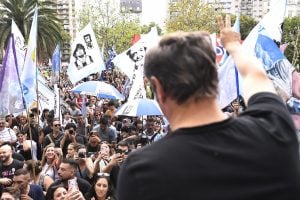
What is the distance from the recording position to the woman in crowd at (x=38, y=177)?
6775 mm

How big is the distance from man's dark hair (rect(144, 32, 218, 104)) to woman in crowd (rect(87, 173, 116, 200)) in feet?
14.3

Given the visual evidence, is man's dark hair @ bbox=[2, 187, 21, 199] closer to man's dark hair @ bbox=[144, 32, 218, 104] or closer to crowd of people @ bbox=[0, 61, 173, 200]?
crowd of people @ bbox=[0, 61, 173, 200]

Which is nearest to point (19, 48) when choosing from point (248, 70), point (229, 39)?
point (229, 39)

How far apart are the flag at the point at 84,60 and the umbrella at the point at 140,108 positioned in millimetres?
2992

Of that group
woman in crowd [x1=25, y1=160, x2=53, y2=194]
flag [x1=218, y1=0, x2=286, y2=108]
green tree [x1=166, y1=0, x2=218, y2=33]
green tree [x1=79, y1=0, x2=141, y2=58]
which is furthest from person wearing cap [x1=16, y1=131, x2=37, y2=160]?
green tree [x1=79, y1=0, x2=141, y2=58]

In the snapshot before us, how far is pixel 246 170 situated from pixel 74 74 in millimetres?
12256

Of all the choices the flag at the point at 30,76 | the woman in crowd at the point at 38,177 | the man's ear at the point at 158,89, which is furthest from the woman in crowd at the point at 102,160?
the man's ear at the point at 158,89

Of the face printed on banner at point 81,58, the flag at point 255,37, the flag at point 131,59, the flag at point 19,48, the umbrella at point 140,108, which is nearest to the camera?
the flag at point 255,37

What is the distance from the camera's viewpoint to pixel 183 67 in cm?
153

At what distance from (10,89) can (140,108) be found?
2633 mm

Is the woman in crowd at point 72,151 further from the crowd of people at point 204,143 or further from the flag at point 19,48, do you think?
the crowd of people at point 204,143

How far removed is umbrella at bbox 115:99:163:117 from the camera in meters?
10.2

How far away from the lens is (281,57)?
7.89m

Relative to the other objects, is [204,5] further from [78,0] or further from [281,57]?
[78,0]
